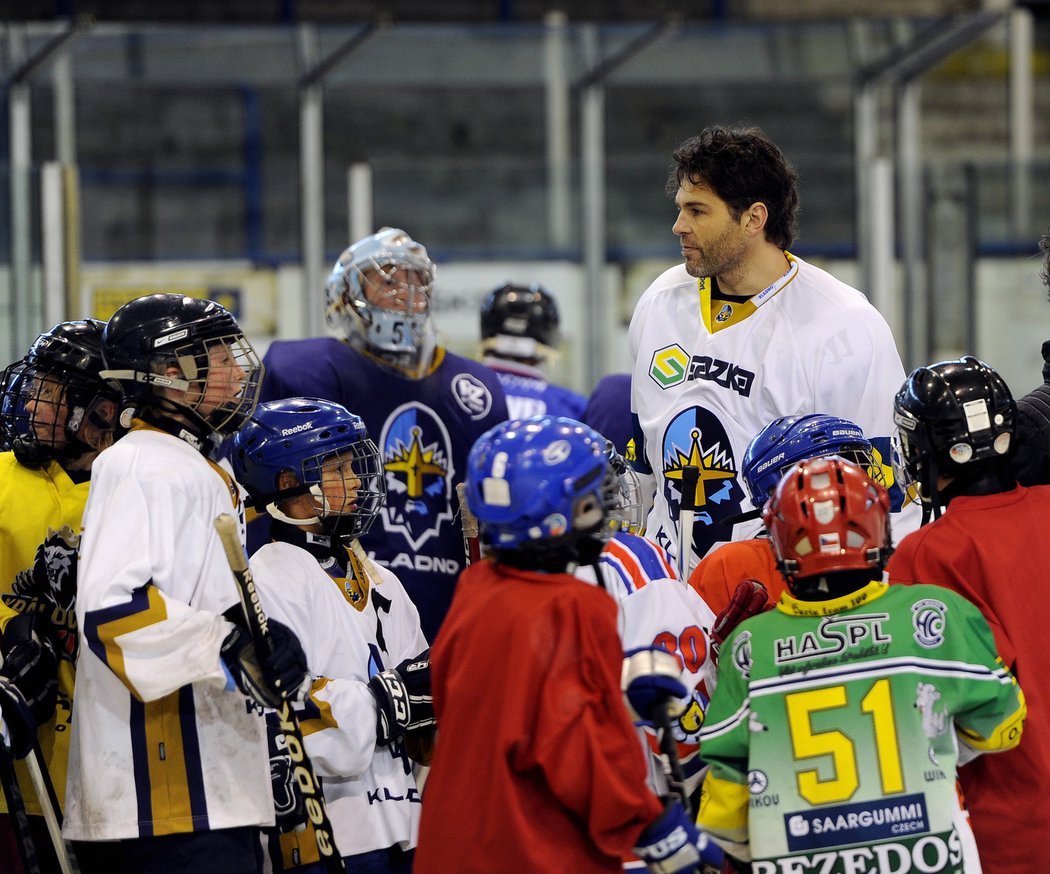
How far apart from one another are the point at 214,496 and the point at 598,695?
0.81 m

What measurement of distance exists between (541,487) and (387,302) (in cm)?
146

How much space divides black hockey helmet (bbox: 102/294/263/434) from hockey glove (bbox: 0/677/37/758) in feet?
1.63

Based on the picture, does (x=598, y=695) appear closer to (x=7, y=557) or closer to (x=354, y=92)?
(x=7, y=557)

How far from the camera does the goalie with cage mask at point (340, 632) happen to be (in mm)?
2719

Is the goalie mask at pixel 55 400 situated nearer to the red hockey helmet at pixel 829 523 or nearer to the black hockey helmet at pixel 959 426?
the red hockey helmet at pixel 829 523

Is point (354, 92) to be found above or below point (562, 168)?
above

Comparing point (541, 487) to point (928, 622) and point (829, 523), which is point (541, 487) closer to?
point (829, 523)

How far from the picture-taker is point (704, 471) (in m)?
3.25

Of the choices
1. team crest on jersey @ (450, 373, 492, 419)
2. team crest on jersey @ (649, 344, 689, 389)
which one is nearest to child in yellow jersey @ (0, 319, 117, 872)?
team crest on jersey @ (450, 373, 492, 419)

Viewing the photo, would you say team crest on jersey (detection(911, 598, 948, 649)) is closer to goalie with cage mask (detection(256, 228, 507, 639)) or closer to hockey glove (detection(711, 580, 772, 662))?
hockey glove (detection(711, 580, 772, 662))

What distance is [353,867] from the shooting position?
9.04 ft

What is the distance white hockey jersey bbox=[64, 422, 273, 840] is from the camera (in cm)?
249

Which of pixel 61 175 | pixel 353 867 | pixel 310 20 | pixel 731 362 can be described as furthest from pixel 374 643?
pixel 310 20

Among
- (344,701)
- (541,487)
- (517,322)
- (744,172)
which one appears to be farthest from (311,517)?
(517,322)
